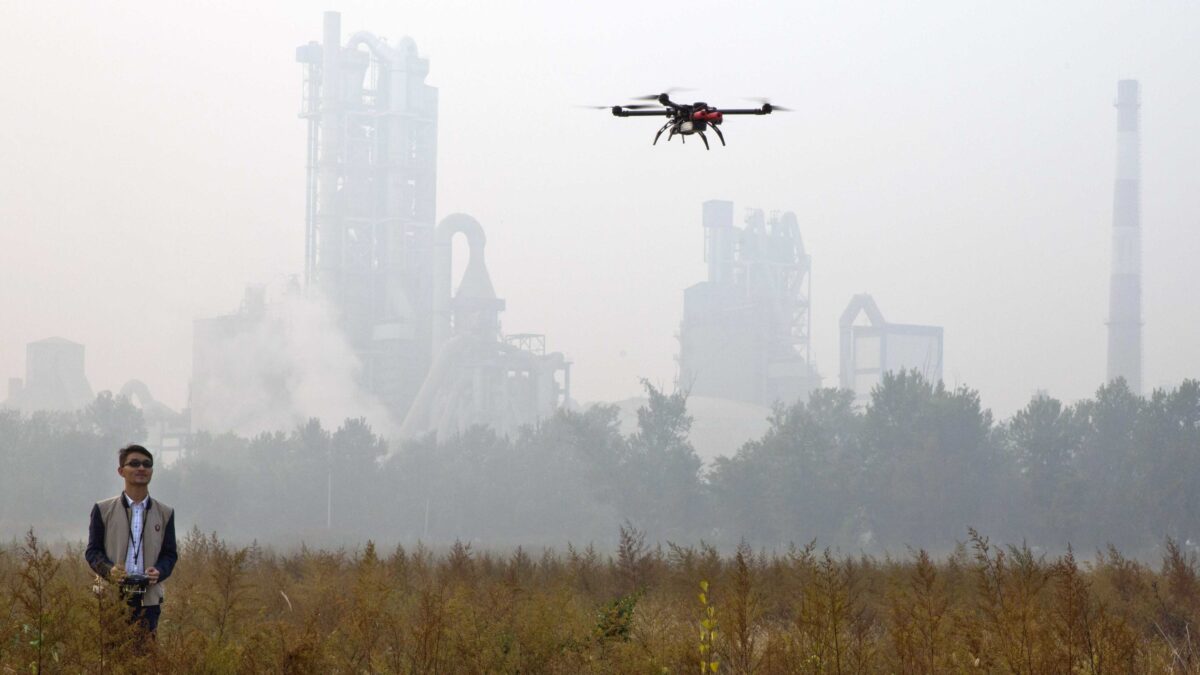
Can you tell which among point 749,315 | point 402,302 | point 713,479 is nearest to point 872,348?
point 749,315

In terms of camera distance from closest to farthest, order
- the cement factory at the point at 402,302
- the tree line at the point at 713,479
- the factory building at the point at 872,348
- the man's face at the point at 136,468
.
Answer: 1. the man's face at the point at 136,468
2. the tree line at the point at 713,479
3. the cement factory at the point at 402,302
4. the factory building at the point at 872,348

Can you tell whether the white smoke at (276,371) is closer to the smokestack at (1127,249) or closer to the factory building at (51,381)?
the factory building at (51,381)

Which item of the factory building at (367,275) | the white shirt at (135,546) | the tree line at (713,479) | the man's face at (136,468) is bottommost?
the tree line at (713,479)

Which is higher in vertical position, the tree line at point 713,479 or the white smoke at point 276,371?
the white smoke at point 276,371

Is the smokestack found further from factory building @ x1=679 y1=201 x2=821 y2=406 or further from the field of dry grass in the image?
the field of dry grass

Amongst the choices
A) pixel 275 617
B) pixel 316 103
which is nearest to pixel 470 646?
pixel 275 617

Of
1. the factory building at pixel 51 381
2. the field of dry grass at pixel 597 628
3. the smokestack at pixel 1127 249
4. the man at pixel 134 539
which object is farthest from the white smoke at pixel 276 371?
the man at pixel 134 539

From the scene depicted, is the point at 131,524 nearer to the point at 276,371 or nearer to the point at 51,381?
the point at 276,371
